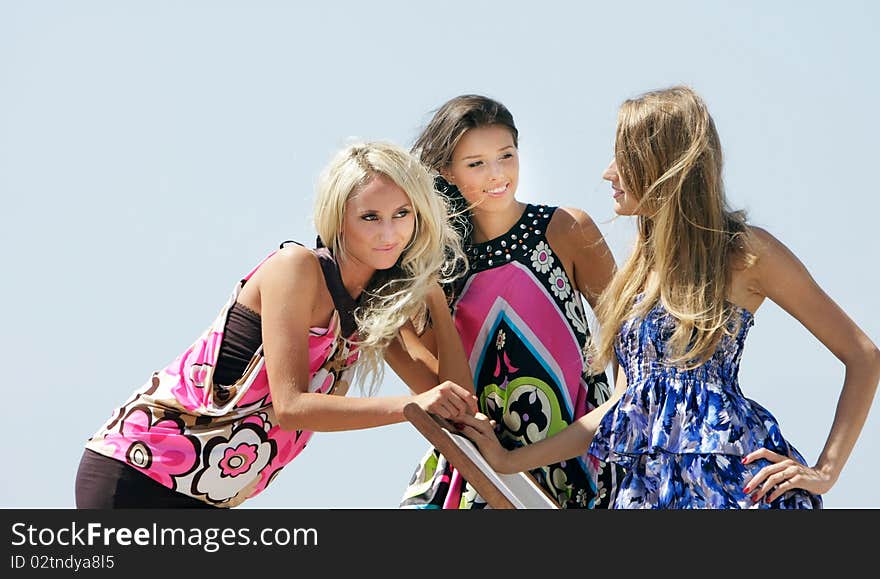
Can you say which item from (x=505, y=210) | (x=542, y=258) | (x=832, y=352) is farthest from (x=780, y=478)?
(x=505, y=210)

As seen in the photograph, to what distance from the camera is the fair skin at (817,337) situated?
286 cm

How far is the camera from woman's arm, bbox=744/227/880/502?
9.37 ft

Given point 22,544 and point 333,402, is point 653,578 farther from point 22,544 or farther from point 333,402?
point 22,544

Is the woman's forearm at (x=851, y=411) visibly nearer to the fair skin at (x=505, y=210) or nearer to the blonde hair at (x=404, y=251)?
the fair skin at (x=505, y=210)

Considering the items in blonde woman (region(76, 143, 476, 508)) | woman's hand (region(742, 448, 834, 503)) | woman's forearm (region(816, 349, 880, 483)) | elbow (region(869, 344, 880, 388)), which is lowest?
woman's hand (region(742, 448, 834, 503))


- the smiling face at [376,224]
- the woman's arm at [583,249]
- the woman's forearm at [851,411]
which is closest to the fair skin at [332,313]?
the smiling face at [376,224]

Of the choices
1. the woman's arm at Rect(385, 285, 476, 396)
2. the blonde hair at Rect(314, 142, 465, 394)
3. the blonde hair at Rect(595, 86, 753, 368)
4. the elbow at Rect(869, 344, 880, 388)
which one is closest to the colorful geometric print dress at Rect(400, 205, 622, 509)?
the woman's arm at Rect(385, 285, 476, 396)

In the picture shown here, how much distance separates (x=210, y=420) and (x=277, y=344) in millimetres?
391

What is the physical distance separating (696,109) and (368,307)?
1.17m

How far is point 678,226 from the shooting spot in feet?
10.2

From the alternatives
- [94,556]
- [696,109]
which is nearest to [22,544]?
[94,556]

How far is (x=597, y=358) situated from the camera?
3.36m

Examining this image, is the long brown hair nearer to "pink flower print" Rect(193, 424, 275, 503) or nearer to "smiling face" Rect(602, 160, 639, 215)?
"smiling face" Rect(602, 160, 639, 215)

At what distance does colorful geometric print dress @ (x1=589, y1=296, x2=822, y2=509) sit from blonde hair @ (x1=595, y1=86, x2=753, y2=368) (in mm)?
47
